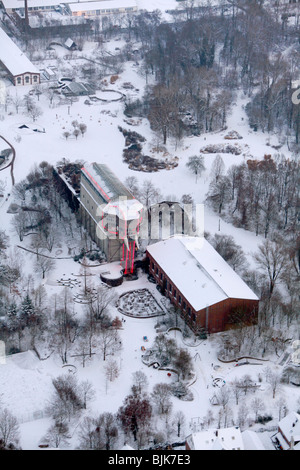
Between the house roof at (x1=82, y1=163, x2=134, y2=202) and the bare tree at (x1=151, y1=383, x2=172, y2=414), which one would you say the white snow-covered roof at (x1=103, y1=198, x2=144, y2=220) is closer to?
the house roof at (x1=82, y1=163, x2=134, y2=202)

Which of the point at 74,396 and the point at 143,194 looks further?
the point at 143,194

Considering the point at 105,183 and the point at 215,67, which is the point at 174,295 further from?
the point at 215,67

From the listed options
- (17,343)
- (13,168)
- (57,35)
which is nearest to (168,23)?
(57,35)

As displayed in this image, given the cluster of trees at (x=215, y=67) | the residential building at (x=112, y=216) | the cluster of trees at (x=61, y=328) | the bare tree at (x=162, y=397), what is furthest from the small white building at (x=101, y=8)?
the bare tree at (x=162, y=397)

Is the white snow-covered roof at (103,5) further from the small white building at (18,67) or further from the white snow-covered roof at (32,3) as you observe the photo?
the small white building at (18,67)

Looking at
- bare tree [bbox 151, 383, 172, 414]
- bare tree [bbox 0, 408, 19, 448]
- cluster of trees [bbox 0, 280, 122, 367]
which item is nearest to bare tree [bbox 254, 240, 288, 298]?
cluster of trees [bbox 0, 280, 122, 367]

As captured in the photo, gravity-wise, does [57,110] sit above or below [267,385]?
above

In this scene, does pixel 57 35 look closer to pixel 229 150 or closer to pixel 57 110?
pixel 57 110
